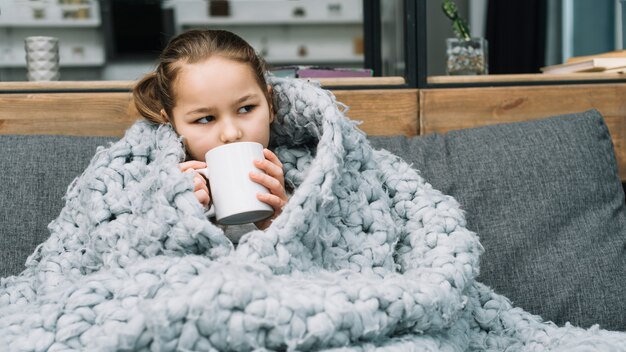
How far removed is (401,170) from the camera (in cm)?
114

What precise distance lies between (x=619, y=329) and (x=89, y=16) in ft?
14.1

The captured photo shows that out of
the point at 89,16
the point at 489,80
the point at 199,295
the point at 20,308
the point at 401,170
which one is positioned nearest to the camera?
the point at 199,295

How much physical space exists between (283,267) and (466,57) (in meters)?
1.01

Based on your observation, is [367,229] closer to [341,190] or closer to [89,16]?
[341,190]

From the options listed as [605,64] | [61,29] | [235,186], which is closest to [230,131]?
[235,186]

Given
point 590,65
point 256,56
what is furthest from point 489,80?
point 256,56

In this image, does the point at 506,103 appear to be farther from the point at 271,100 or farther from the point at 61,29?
the point at 61,29

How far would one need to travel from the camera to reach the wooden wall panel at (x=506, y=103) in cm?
147

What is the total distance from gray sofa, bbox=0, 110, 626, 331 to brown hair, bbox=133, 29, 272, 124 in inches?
7.1

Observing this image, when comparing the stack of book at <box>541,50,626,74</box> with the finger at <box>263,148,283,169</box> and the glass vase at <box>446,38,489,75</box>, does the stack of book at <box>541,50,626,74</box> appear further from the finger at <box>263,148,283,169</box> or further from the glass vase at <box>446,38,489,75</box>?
the finger at <box>263,148,283,169</box>

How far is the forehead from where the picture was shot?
3.42 ft

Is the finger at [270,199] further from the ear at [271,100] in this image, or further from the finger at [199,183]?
the ear at [271,100]

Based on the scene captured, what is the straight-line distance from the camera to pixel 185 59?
1.10 metres

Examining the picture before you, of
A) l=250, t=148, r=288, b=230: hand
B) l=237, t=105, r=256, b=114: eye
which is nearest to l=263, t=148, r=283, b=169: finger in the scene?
l=250, t=148, r=288, b=230: hand
